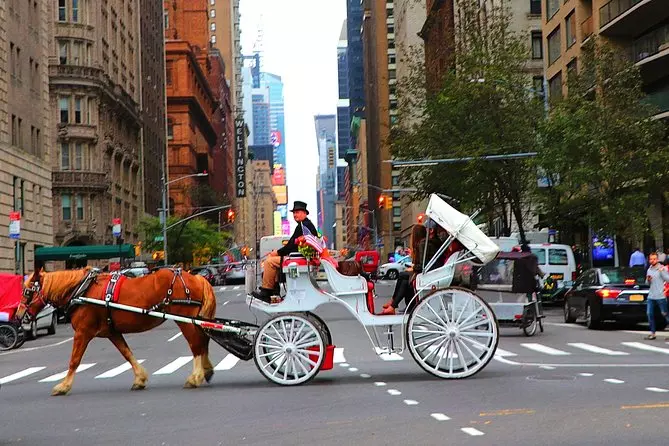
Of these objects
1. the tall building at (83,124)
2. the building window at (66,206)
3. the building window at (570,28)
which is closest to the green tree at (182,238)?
the tall building at (83,124)

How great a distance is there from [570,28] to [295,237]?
4203 cm

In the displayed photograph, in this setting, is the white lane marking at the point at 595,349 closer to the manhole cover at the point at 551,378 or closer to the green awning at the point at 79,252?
the manhole cover at the point at 551,378

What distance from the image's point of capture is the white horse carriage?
14445 mm

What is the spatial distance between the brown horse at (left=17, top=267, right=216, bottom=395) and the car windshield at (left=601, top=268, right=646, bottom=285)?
14.4 meters

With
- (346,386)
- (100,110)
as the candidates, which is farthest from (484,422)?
(100,110)

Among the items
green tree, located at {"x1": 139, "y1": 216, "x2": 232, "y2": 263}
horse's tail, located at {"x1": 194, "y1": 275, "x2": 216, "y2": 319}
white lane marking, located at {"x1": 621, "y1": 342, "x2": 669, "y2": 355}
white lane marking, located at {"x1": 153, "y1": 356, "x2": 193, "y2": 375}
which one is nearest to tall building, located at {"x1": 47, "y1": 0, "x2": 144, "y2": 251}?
green tree, located at {"x1": 139, "y1": 216, "x2": 232, "y2": 263}

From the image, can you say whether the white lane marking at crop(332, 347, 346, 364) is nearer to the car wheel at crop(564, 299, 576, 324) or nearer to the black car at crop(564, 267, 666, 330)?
the black car at crop(564, 267, 666, 330)

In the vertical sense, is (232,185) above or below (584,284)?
above

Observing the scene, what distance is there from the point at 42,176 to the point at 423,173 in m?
20.1

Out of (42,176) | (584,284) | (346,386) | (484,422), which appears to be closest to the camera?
(484,422)

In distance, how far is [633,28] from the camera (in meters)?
47.7

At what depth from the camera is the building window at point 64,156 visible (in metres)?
73.8

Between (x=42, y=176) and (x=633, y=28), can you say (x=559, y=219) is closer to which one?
(x=633, y=28)

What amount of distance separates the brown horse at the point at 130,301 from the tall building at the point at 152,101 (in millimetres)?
80012
